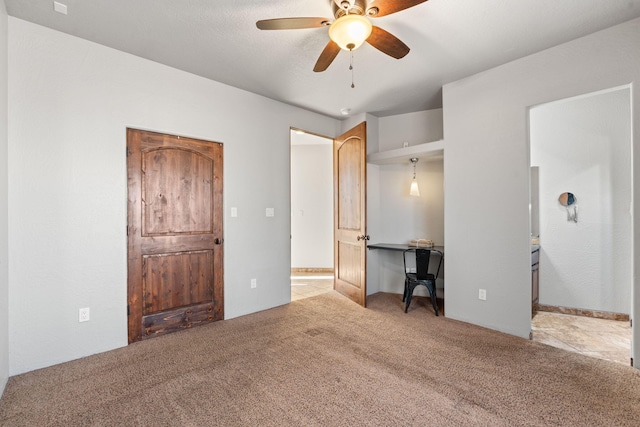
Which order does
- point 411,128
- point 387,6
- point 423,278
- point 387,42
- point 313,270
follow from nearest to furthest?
point 387,6 → point 387,42 → point 423,278 → point 411,128 → point 313,270

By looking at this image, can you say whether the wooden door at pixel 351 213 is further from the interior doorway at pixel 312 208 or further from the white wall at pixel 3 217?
the white wall at pixel 3 217

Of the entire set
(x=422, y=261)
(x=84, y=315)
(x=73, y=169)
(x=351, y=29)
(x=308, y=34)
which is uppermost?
(x=308, y=34)

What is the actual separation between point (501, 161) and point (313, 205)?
3.89 m

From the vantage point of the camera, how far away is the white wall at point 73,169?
2.34 m

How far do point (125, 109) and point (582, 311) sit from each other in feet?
17.7

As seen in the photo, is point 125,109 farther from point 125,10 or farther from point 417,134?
point 417,134

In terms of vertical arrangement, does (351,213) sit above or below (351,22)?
below

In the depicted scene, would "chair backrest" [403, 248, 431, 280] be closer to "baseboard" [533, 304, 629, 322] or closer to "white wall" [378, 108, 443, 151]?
"baseboard" [533, 304, 629, 322]

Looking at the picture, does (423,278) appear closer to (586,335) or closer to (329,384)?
(586,335)

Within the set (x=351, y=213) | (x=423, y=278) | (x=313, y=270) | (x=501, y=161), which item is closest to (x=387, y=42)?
(x=501, y=161)

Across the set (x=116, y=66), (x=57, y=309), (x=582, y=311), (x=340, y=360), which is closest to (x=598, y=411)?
(x=340, y=360)

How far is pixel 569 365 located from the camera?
243cm

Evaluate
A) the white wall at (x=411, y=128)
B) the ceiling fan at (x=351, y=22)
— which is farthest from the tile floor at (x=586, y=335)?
the ceiling fan at (x=351, y=22)

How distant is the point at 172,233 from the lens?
315cm
